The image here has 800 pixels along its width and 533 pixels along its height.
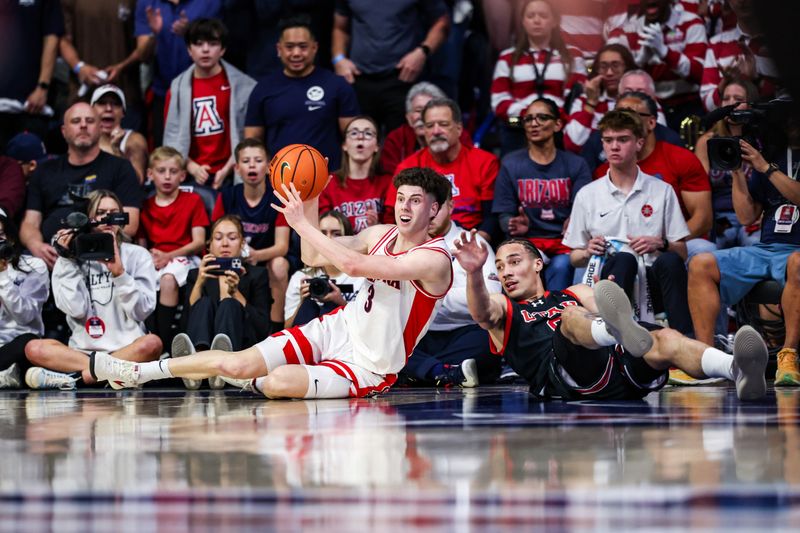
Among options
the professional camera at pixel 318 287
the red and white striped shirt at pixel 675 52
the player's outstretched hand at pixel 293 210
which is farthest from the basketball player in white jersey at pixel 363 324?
the red and white striped shirt at pixel 675 52

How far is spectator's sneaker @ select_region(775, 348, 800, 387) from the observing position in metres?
6.85

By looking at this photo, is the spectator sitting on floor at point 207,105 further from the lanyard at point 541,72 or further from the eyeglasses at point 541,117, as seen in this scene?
the eyeglasses at point 541,117

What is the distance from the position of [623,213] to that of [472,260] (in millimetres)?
2859

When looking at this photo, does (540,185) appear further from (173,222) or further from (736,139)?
(173,222)

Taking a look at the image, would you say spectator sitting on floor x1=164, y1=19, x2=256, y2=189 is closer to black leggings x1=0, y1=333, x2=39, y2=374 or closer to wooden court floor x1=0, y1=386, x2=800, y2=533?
black leggings x1=0, y1=333, x2=39, y2=374

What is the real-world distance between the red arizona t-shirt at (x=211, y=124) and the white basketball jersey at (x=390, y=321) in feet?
13.6

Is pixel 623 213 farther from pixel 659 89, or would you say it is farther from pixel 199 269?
pixel 199 269

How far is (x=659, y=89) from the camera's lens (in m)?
9.66

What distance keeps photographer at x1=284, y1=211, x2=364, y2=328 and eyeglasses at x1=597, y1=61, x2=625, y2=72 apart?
255 cm

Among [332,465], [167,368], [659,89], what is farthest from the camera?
[659,89]

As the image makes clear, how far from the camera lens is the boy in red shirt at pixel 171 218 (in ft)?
29.4

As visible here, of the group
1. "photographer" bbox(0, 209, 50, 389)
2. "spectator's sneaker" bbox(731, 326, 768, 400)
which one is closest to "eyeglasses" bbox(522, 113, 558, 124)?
"spectator's sneaker" bbox(731, 326, 768, 400)

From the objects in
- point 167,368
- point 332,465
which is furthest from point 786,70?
point 167,368

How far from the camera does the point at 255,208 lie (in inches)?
360
